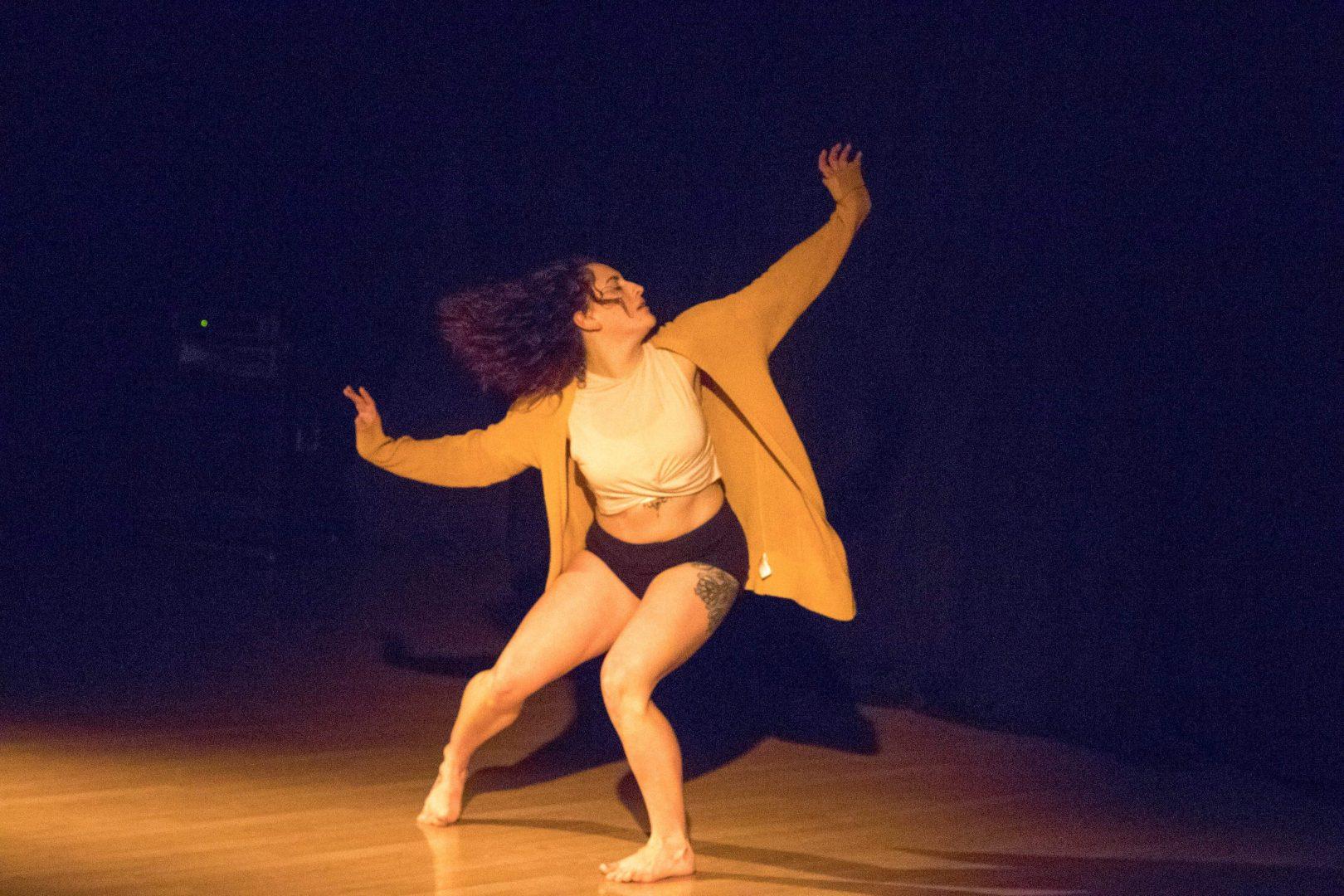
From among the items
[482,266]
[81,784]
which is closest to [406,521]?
[482,266]

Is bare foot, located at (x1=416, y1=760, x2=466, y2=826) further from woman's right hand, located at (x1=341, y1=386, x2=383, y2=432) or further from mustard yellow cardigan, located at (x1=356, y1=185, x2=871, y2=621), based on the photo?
woman's right hand, located at (x1=341, y1=386, x2=383, y2=432)

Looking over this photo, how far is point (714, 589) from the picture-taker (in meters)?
4.16

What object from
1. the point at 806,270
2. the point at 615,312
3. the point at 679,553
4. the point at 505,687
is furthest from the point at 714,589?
the point at 806,270

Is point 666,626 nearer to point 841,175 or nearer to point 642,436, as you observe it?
point 642,436

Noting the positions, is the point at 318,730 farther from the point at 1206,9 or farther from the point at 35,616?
the point at 1206,9

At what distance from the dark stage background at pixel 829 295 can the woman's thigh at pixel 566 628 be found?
165 centimetres

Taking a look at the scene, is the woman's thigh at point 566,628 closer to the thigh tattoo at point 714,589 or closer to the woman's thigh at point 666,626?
the woman's thigh at point 666,626

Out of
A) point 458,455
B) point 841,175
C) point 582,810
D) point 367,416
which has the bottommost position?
point 582,810

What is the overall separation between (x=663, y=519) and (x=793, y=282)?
642 mm

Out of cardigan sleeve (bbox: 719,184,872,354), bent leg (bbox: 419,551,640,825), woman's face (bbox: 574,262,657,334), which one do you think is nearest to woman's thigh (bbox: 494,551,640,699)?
bent leg (bbox: 419,551,640,825)

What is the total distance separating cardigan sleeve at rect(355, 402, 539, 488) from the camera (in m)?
4.39

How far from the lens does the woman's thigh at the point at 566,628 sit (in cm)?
420

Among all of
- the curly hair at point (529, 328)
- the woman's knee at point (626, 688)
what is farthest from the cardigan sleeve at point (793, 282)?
the woman's knee at point (626, 688)

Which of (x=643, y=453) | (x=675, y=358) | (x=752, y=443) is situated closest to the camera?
(x=643, y=453)
